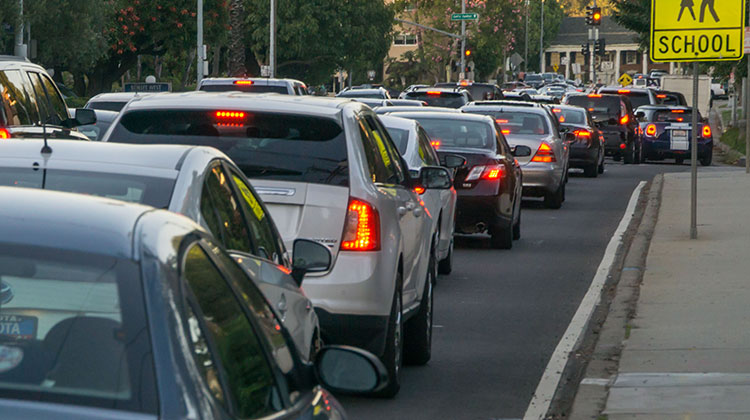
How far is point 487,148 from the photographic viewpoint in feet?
56.3

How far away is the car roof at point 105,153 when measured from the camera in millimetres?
5039

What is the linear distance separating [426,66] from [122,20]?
47758mm

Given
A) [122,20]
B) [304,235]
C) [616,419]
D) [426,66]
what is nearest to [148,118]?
[304,235]

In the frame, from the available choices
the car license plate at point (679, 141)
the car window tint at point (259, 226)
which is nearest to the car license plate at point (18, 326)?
the car window tint at point (259, 226)

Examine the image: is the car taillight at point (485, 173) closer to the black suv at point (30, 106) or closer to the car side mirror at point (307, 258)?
the black suv at point (30, 106)

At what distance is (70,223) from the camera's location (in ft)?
10.1

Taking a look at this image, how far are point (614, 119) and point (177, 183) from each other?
33.2 metres

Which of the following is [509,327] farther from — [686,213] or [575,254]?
[686,213]

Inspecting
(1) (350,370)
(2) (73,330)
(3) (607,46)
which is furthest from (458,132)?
(3) (607,46)

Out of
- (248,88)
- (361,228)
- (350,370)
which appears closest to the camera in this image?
(350,370)

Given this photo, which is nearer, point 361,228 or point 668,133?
point 361,228

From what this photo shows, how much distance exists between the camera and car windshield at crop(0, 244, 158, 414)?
2.88 meters

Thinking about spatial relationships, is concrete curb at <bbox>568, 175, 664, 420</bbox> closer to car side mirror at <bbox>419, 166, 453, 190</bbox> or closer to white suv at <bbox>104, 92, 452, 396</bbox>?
white suv at <bbox>104, 92, 452, 396</bbox>

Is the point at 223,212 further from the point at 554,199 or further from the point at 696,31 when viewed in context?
the point at 554,199
